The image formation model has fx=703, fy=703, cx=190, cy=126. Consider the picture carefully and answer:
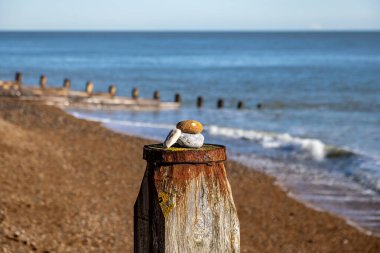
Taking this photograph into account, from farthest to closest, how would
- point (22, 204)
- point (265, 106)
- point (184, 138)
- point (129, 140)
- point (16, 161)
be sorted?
point (265, 106), point (129, 140), point (16, 161), point (22, 204), point (184, 138)

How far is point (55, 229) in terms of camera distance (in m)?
9.50

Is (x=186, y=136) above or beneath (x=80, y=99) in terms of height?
above

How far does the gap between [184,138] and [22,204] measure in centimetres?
807

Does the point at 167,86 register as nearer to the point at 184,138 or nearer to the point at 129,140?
the point at 129,140

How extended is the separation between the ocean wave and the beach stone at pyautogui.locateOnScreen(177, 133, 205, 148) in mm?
19395

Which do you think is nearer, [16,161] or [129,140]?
[16,161]

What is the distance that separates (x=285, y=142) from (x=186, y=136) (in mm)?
→ 22620

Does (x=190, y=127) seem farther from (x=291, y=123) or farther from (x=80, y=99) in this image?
(x=80, y=99)

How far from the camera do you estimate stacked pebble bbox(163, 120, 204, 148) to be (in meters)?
2.66

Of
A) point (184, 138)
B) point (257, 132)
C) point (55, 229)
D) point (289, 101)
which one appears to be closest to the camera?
point (184, 138)

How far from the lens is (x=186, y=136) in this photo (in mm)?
2725

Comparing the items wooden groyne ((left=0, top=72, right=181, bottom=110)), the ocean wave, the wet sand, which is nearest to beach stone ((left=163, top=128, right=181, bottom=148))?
the wet sand

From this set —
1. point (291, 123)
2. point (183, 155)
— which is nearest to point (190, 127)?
point (183, 155)

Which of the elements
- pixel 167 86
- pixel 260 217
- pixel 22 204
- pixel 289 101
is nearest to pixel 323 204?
pixel 260 217
